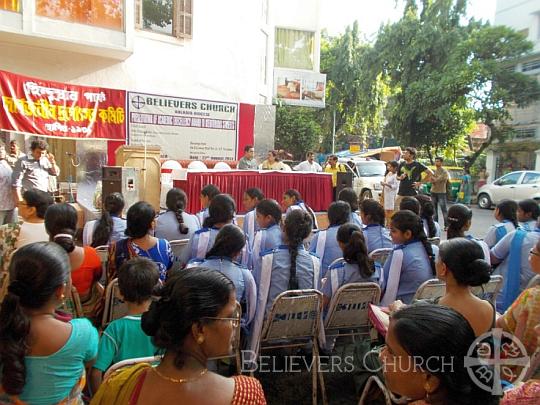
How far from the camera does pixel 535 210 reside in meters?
4.25

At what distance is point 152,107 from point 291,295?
8793 mm

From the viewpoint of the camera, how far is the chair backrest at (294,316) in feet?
8.89

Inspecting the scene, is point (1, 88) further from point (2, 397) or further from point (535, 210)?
point (535, 210)

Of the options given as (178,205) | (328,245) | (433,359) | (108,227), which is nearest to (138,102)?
(178,205)

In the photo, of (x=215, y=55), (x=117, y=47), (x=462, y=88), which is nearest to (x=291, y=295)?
(x=117, y=47)

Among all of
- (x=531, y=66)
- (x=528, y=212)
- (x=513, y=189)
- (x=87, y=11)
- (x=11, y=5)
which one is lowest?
(x=513, y=189)

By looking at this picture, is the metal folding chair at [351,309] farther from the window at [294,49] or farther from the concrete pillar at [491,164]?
the concrete pillar at [491,164]

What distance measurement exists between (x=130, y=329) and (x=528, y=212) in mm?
3921

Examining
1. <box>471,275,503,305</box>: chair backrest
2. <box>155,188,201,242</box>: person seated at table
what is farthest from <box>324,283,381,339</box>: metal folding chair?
<box>155,188,201,242</box>: person seated at table

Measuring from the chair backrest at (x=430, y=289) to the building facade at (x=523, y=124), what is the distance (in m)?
19.7

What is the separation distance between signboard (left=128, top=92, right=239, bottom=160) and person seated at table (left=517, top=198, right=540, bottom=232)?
802 centimetres

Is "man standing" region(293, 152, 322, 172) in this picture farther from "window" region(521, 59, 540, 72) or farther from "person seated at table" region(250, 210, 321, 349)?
"window" region(521, 59, 540, 72)

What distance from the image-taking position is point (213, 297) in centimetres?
129

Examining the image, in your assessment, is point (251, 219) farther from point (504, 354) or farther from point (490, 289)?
point (504, 354)
